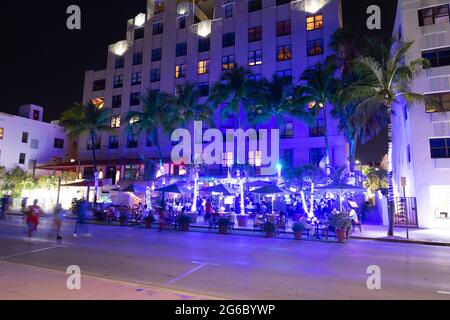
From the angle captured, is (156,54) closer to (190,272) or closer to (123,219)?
(123,219)

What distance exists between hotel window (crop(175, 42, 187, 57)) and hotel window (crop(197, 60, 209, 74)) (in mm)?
3279

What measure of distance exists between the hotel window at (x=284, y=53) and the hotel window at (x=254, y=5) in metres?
6.91

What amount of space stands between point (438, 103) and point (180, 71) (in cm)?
2998

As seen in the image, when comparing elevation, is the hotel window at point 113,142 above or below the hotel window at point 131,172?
above

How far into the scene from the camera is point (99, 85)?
4831cm

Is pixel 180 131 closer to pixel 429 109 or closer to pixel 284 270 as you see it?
pixel 429 109

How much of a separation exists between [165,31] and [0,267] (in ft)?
137

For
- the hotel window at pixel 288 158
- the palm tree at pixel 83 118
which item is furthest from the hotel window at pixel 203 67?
the hotel window at pixel 288 158

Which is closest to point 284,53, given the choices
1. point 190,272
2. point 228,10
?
point 228,10

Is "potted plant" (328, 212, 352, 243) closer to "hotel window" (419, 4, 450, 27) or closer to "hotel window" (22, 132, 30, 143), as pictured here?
"hotel window" (419, 4, 450, 27)

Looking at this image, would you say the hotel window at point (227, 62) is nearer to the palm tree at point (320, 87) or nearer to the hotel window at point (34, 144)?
the palm tree at point (320, 87)

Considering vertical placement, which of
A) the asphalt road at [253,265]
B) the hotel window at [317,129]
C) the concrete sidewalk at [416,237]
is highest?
the hotel window at [317,129]

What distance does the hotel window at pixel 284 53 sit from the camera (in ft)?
118

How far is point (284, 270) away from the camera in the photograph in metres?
9.28
